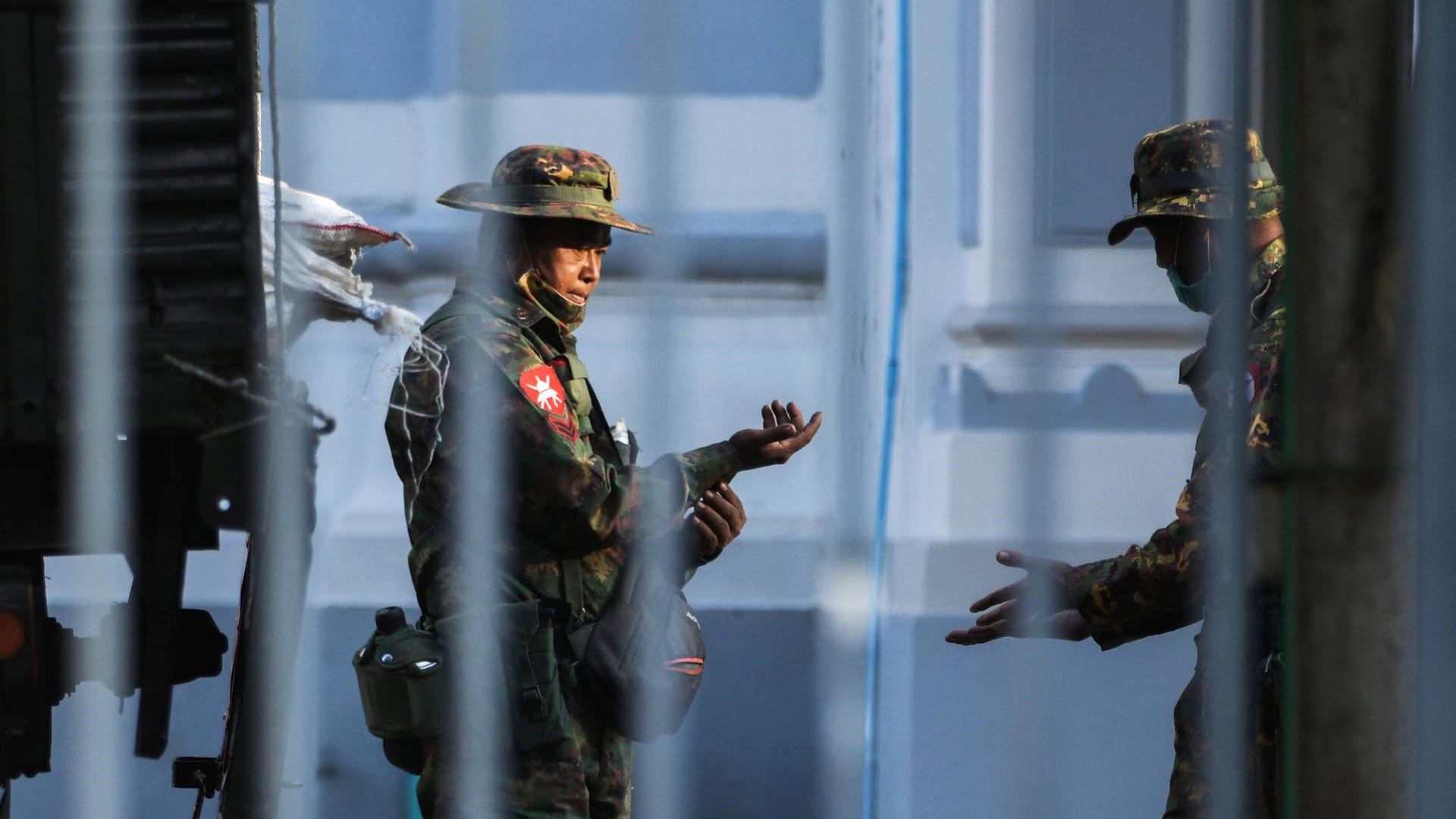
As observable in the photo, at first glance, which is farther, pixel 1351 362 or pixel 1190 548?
pixel 1190 548

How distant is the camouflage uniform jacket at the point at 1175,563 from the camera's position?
1767 millimetres

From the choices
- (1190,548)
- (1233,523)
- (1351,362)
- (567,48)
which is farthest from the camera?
(567,48)

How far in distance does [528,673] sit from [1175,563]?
2.40 feet

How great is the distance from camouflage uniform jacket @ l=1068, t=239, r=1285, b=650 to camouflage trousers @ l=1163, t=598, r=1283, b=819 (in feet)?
0.24

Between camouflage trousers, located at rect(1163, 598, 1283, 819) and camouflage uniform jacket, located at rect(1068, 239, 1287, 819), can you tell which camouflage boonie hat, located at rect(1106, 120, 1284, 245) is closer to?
camouflage uniform jacket, located at rect(1068, 239, 1287, 819)

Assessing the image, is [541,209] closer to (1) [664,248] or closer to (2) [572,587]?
(1) [664,248]

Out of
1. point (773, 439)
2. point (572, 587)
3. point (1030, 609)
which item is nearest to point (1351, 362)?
point (1030, 609)

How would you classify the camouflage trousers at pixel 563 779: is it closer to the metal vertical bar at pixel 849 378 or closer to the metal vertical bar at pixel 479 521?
the metal vertical bar at pixel 479 521

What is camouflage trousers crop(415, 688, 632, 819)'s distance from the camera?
5.75ft

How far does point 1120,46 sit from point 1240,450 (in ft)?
2.31

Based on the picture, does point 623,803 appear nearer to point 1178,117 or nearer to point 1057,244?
point 1057,244

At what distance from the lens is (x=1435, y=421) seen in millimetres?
1281

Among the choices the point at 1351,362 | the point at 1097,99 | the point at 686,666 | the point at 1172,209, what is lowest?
the point at 686,666

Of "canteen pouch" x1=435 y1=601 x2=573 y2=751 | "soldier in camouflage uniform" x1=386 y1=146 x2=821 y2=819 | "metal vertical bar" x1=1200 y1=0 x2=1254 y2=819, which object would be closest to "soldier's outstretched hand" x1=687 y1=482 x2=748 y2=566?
"soldier in camouflage uniform" x1=386 y1=146 x2=821 y2=819
